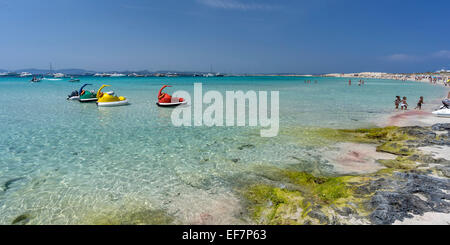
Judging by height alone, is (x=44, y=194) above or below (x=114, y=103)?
below

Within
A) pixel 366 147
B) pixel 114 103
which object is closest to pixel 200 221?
pixel 366 147

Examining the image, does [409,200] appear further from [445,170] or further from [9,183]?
[9,183]

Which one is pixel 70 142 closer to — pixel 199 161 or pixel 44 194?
pixel 44 194

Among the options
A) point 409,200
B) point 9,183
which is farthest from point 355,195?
point 9,183

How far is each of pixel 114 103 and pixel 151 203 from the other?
19.1 m

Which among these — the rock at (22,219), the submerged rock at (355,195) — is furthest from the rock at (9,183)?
the submerged rock at (355,195)

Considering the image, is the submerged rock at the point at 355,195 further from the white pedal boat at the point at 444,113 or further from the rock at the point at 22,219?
the white pedal boat at the point at 444,113

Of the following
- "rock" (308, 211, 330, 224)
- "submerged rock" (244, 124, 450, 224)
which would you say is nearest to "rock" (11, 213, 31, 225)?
"submerged rock" (244, 124, 450, 224)

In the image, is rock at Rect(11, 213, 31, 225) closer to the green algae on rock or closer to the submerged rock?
the green algae on rock

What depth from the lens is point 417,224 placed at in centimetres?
456

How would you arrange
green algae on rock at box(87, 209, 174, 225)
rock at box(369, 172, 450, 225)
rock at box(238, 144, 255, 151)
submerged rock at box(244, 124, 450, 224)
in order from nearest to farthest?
rock at box(369, 172, 450, 225) < submerged rock at box(244, 124, 450, 224) < green algae on rock at box(87, 209, 174, 225) < rock at box(238, 144, 255, 151)

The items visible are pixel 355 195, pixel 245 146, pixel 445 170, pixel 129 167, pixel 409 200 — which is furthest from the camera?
pixel 245 146
